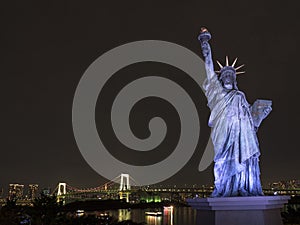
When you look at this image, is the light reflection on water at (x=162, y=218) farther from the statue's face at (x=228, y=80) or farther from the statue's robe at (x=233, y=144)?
the statue's face at (x=228, y=80)

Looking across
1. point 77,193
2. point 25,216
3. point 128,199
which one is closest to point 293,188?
point 128,199

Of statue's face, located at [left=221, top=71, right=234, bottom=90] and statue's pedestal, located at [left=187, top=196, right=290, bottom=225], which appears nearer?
statue's pedestal, located at [left=187, top=196, right=290, bottom=225]

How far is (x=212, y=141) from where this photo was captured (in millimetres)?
6527

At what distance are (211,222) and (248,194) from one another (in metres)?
0.77

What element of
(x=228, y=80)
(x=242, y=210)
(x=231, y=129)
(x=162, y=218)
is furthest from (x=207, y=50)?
(x=162, y=218)

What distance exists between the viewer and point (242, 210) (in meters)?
5.45

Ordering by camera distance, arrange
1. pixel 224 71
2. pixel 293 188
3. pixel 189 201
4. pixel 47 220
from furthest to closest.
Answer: pixel 293 188, pixel 47 220, pixel 224 71, pixel 189 201

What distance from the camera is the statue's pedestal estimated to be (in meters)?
5.36

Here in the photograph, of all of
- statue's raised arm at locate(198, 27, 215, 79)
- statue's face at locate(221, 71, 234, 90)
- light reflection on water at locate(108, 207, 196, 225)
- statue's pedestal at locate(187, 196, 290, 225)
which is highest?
statue's raised arm at locate(198, 27, 215, 79)

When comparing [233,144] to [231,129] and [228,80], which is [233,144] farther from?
[228,80]

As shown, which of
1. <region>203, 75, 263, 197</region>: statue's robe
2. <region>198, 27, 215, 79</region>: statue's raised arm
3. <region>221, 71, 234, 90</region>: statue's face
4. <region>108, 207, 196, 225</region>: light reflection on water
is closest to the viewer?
<region>203, 75, 263, 197</region>: statue's robe

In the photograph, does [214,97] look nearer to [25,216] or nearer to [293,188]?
[25,216]

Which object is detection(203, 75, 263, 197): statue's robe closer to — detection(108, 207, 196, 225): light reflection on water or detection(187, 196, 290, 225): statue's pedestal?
detection(187, 196, 290, 225): statue's pedestal

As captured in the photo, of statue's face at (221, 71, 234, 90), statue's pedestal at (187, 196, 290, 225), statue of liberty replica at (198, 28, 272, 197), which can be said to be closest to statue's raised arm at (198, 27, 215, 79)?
statue of liberty replica at (198, 28, 272, 197)
